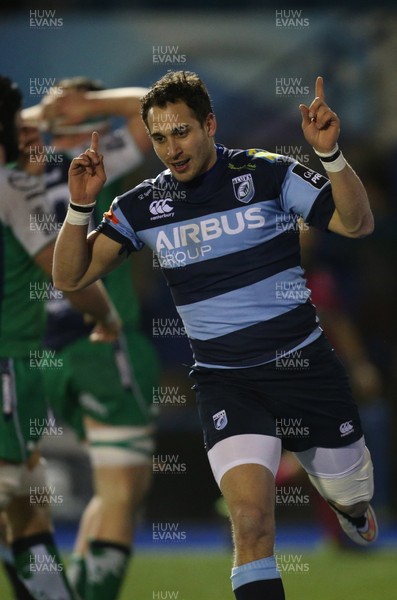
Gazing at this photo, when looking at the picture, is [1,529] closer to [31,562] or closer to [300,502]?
[31,562]

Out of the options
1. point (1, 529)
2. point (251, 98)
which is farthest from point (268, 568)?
point (251, 98)

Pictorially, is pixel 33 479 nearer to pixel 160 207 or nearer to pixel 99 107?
pixel 160 207

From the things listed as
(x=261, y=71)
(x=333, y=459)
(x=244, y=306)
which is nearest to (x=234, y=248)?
(x=244, y=306)

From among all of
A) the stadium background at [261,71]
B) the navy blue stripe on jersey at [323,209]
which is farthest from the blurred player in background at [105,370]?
the stadium background at [261,71]

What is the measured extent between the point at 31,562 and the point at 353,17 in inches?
354

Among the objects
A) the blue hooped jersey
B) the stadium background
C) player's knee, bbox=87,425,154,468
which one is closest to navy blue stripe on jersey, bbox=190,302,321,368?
the blue hooped jersey

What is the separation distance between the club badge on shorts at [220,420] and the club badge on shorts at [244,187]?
821 millimetres

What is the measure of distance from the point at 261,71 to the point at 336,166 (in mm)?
8997

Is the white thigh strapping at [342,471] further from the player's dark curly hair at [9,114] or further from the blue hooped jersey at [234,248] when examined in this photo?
the player's dark curly hair at [9,114]

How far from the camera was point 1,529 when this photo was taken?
5801mm

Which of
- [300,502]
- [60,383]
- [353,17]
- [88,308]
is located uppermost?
[353,17]

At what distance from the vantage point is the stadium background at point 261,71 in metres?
12.3

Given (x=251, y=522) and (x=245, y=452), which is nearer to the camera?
(x=251, y=522)

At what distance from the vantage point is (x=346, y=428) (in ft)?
16.5
